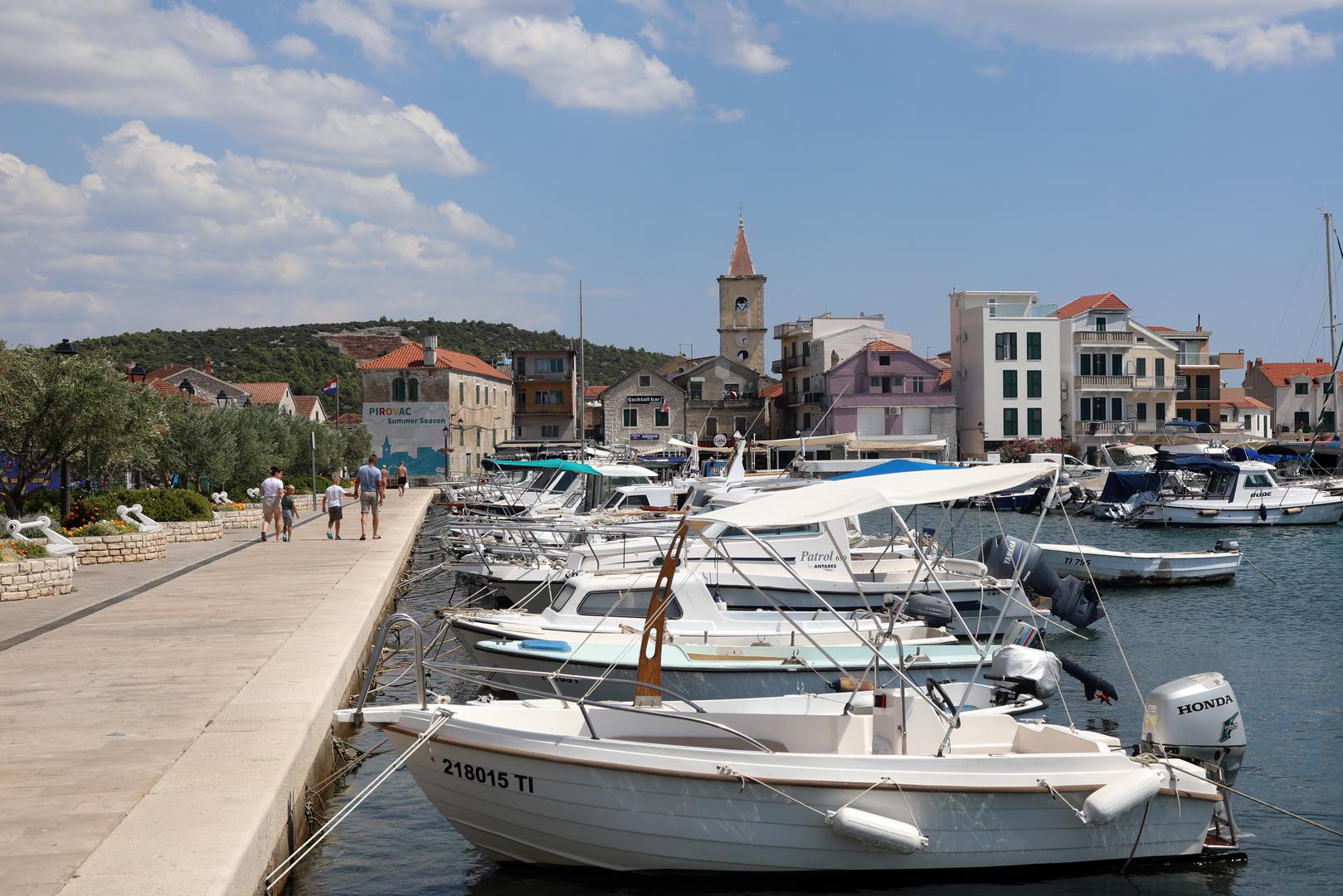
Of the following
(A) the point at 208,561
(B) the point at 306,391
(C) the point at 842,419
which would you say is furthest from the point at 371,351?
(A) the point at 208,561

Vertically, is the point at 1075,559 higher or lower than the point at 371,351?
lower

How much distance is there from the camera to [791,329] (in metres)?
95.3

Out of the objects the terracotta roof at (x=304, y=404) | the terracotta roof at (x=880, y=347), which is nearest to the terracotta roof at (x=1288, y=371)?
the terracotta roof at (x=880, y=347)

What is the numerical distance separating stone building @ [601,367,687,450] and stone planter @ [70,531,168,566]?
64245 mm

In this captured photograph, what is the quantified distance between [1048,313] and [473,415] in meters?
41.4

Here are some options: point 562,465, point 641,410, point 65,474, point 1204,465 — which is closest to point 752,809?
point 65,474

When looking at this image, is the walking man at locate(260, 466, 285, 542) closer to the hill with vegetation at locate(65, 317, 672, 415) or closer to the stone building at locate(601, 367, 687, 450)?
the stone building at locate(601, 367, 687, 450)

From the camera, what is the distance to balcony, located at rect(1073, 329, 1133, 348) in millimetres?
80562

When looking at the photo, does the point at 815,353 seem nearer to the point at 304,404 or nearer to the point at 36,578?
the point at 304,404

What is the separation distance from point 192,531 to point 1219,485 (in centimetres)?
3952

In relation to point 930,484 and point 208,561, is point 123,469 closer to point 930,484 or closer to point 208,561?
point 208,561

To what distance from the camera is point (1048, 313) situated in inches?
3191

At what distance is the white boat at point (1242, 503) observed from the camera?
47438mm

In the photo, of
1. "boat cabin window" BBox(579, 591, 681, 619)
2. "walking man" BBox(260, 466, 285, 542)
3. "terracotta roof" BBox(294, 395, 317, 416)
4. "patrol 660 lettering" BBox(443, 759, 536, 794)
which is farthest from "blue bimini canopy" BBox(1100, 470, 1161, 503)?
"terracotta roof" BBox(294, 395, 317, 416)
